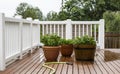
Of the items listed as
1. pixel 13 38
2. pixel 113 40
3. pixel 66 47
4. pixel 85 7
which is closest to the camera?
pixel 13 38

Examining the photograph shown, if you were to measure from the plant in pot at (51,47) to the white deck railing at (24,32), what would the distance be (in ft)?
2.14

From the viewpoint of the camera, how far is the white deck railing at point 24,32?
5.23m

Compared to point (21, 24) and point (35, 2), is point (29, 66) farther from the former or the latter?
point (35, 2)

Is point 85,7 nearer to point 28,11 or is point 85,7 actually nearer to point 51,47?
point 28,11

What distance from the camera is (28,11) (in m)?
20.5

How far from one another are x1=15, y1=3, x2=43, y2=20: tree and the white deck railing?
35.2 ft

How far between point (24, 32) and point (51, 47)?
1166 millimetres

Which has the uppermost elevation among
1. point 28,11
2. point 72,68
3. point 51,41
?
point 28,11

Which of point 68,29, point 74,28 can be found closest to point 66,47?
point 68,29

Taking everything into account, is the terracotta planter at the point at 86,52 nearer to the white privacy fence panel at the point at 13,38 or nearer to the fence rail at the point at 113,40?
the white privacy fence panel at the point at 13,38

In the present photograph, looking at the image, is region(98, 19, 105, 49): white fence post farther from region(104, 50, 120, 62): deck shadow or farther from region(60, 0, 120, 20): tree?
region(60, 0, 120, 20): tree

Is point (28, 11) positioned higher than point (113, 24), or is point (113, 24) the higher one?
point (28, 11)

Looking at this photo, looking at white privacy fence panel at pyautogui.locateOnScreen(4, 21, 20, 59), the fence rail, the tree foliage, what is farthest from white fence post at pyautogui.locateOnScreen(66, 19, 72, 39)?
the tree foliage

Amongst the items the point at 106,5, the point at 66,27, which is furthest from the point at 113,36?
the point at 106,5
